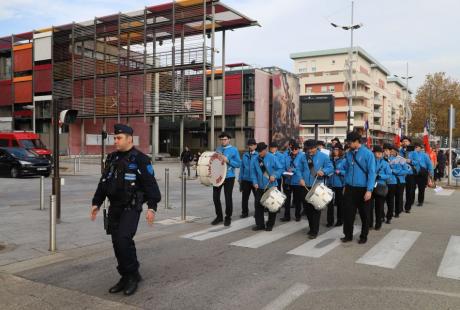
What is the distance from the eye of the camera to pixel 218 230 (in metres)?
8.79

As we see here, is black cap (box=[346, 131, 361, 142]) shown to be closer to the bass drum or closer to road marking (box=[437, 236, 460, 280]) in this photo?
road marking (box=[437, 236, 460, 280])

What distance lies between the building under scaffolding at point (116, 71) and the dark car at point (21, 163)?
10835 mm

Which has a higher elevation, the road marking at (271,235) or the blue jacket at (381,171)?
the blue jacket at (381,171)

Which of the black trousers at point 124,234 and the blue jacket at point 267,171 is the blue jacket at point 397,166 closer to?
the blue jacket at point 267,171

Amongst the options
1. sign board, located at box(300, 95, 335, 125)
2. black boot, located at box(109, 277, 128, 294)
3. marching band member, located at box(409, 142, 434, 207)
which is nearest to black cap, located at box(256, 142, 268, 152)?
black boot, located at box(109, 277, 128, 294)

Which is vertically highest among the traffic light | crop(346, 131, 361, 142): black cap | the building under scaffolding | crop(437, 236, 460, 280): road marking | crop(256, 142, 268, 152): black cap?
the building under scaffolding

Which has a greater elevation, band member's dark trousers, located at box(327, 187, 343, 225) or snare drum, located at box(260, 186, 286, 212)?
snare drum, located at box(260, 186, 286, 212)

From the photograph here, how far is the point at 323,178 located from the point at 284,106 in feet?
155

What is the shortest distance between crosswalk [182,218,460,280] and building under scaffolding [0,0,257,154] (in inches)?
Answer: 905

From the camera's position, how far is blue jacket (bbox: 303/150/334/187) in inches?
350

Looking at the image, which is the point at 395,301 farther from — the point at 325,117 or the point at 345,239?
the point at 325,117

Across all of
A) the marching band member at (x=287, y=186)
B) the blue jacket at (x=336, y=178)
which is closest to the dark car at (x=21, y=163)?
the marching band member at (x=287, y=186)

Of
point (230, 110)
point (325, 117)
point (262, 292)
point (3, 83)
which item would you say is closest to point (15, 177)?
point (325, 117)

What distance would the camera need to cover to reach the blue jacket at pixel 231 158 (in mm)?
9055
